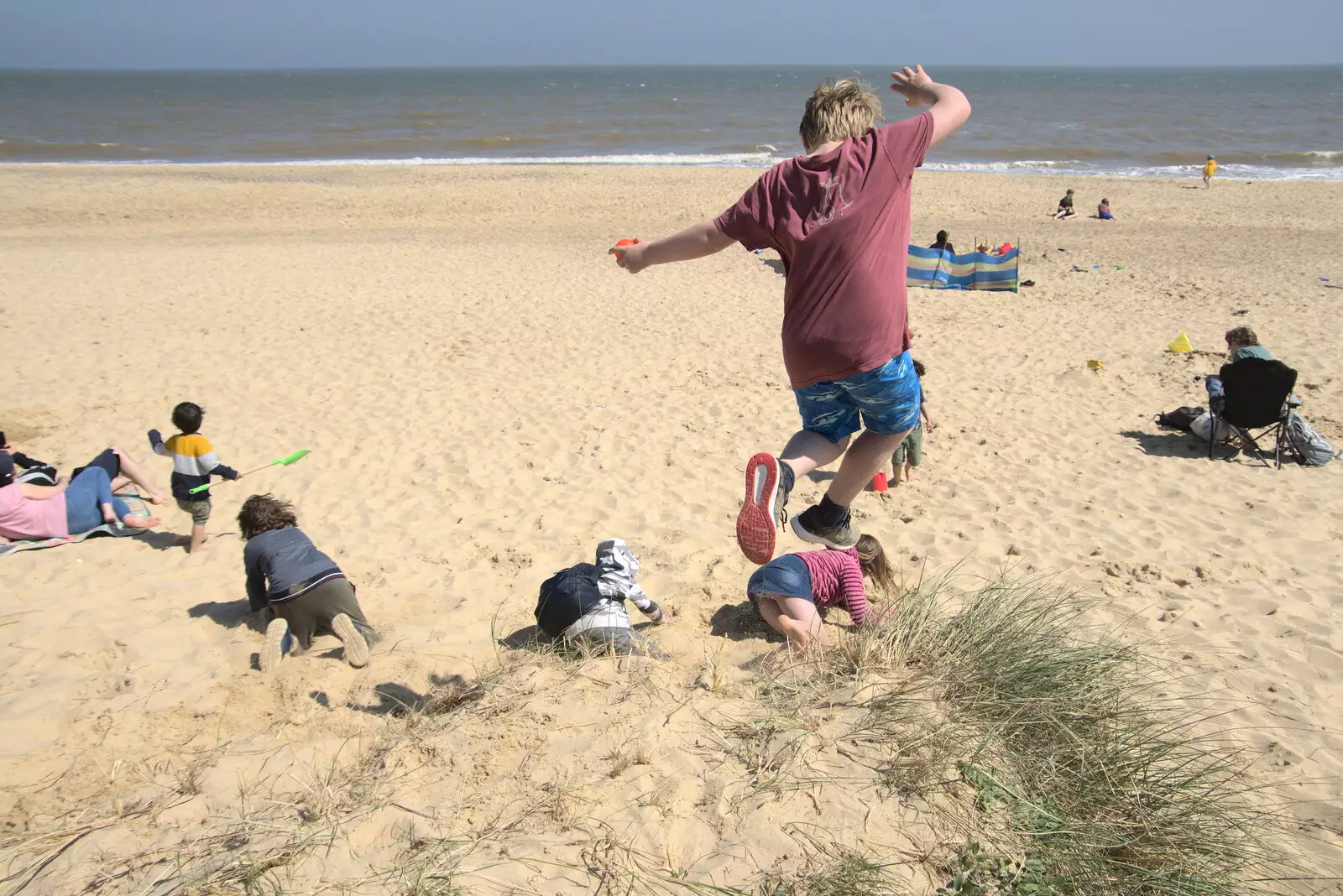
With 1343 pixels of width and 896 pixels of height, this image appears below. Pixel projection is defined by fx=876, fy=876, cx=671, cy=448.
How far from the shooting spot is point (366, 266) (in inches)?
566

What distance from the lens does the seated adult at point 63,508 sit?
5633 mm

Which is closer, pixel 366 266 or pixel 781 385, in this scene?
pixel 781 385

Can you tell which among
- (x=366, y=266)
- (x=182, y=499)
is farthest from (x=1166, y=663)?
(x=366, y=266)

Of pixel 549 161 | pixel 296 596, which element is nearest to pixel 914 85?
pixel 296 596

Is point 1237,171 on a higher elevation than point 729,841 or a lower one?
higher

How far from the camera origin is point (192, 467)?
5961mm

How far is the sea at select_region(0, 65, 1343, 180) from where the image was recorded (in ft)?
108

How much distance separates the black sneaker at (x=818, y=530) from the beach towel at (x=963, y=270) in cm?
1012

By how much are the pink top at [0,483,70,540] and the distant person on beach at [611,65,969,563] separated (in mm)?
4867

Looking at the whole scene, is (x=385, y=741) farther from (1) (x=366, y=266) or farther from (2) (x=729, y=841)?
(1) (x=366, y=266)

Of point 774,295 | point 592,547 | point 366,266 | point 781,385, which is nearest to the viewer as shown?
point 592,547

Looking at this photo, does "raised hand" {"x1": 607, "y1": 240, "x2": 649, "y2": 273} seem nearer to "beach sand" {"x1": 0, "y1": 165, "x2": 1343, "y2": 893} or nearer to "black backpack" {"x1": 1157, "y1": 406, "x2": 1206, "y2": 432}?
"beach sand" {"x1": 0, "y1": 165, "x2": 1343, "y2": 893}

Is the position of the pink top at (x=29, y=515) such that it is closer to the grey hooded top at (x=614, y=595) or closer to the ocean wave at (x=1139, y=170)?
the grey hooded top at (x=614, y=595)

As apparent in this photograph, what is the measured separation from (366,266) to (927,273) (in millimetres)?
8933
